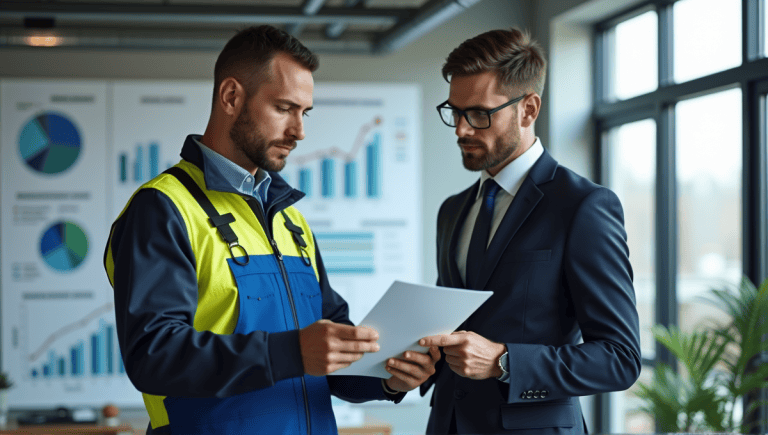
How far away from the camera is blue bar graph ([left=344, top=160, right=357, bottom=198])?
5.01 meters

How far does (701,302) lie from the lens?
158 inches

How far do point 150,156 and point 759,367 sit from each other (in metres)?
3.69

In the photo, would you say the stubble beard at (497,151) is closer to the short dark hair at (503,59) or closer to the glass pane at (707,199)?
the short dark hair at (503,59)

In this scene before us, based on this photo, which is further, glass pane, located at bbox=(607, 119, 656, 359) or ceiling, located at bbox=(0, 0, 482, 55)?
glass pane, located at bbox=(607, 119, 656, 359)

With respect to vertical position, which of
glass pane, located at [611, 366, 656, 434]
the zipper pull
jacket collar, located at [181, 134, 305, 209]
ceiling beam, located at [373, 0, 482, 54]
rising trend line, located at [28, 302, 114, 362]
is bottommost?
glass pane, located at [611, 366, 656, 434]

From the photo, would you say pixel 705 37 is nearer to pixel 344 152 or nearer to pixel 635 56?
pixel 635 56

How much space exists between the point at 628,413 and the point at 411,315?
372 centimetres

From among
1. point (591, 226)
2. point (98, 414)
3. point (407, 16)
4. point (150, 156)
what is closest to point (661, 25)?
point (407, 16)

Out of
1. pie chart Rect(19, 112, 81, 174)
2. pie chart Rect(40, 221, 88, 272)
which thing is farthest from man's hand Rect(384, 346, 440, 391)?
pie chart Rect(19, 112, 81, 174)

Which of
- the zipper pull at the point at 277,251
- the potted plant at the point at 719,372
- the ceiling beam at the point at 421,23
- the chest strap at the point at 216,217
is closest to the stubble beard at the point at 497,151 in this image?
the zipper pull at the point at 277,251

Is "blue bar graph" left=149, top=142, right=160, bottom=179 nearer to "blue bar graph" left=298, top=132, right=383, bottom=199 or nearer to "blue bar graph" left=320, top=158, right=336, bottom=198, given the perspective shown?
"blue bar graph" left=298, top=132, right=383, bottom=199

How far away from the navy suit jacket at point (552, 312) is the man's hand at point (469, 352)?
4 centimetres

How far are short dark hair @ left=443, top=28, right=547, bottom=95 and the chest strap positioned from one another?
2.65 feet

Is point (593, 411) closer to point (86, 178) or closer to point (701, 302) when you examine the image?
point (701, 302)
